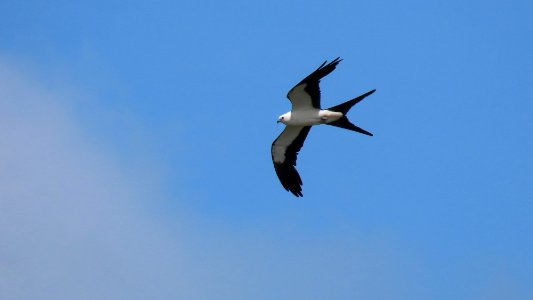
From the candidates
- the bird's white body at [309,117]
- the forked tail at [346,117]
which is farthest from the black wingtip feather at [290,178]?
the forked tail at [346,117]

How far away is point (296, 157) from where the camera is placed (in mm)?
27922

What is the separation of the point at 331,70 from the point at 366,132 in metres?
1.76

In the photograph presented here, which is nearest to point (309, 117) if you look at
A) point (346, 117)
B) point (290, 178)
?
point (346, 117)

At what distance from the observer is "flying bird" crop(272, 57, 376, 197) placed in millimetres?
25609

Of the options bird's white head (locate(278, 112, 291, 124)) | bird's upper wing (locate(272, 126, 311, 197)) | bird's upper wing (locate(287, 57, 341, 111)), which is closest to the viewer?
bird's upper wing (locate(287, 57, 341, 111))

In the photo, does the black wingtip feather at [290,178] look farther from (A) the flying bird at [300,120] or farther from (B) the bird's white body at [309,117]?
(B) the bird's white body at [309,117]

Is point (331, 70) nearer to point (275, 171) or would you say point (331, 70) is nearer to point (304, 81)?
point (304, 81)

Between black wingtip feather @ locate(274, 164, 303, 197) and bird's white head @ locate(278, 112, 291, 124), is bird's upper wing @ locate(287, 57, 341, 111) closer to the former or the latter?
bird's white head @ locate(278, 112, 291, 124)

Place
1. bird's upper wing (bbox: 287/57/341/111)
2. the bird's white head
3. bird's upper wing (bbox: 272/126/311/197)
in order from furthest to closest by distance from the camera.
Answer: bird's upper wing (bbox: 272/126/311/197) < the bird's white head < bird's upper wing (bbox: 287/57/341/111)

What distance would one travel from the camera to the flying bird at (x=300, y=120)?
2561 cm

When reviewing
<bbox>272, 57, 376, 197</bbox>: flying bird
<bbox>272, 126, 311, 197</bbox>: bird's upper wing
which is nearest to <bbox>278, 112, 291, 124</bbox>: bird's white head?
<bbox>272, 57, 376, 197</bbox>: flying bird

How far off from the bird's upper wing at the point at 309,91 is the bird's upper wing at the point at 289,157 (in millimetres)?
1470

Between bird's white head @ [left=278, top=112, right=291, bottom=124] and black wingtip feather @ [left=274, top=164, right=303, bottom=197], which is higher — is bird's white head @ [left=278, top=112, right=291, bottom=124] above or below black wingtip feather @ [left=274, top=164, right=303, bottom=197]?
above

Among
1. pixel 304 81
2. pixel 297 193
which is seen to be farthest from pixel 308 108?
pixel 297 193
